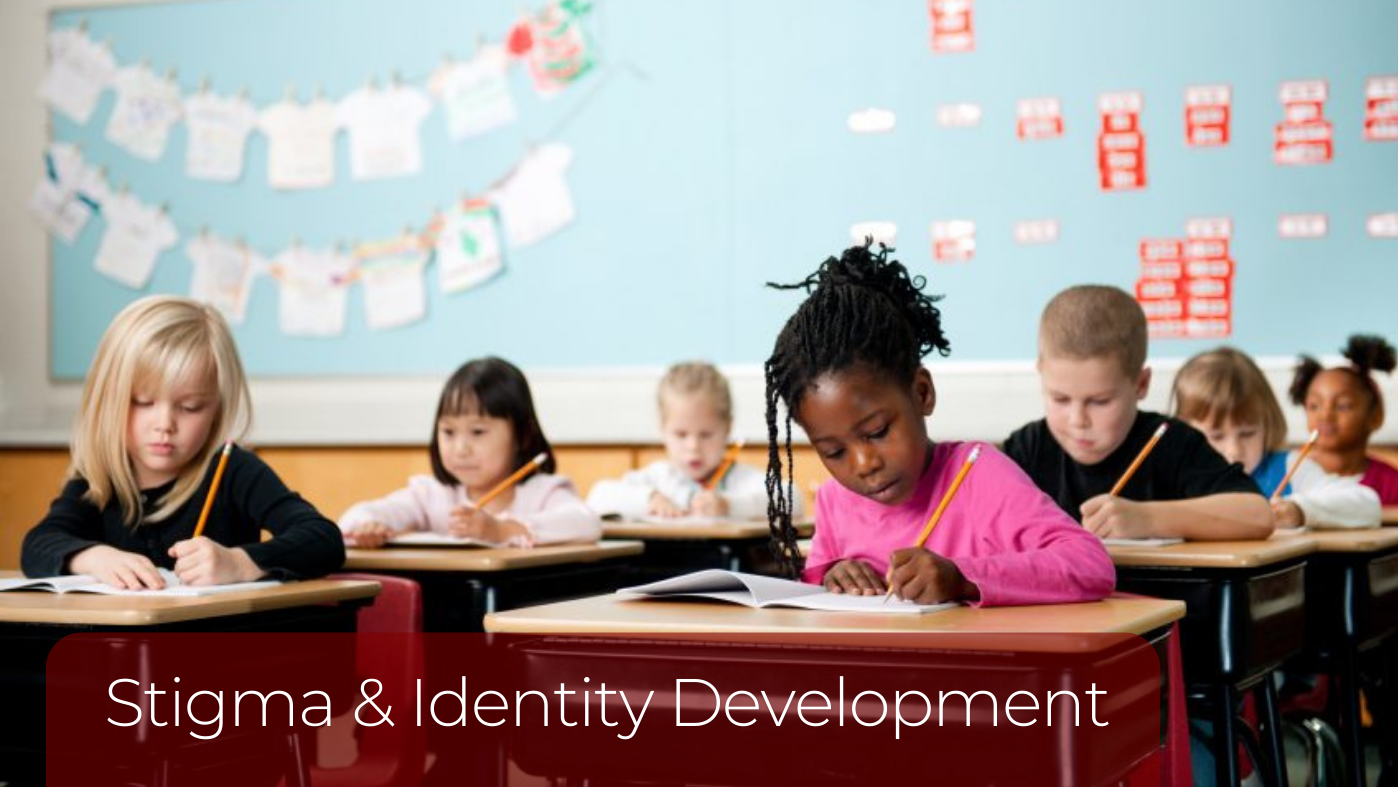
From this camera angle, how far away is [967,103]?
4926 mm

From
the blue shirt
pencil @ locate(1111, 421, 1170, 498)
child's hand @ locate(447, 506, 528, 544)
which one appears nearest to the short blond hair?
pencil @ locate(1111, 421, 1170, 498)

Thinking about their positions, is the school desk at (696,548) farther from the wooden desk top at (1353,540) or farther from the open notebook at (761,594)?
the open notebook at (761,594)

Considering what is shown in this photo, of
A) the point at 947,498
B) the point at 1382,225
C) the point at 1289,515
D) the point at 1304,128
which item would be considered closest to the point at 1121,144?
the point at 1304,128

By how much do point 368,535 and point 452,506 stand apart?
24.1 inches

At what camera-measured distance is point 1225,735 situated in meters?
2.35

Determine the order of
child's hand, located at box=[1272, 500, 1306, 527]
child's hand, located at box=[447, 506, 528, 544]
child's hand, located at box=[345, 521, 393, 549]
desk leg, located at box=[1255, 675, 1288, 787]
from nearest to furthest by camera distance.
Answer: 1. desk leg, located at box=[1255, 675, 1288, 787]
2. child's hand, located at box=[345, 521, 393, 549]
3. child's hand, located at box=[447, 506, 528, 544]
4. child's hand, located at box=[1272, 500, 1306, 527]

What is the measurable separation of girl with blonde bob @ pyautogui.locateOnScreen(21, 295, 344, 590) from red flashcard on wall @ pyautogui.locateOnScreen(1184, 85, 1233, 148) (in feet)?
10.1

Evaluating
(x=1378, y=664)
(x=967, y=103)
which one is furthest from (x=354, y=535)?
(x=967, y=103)

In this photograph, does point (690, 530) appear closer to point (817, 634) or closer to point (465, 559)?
point (465, 559)

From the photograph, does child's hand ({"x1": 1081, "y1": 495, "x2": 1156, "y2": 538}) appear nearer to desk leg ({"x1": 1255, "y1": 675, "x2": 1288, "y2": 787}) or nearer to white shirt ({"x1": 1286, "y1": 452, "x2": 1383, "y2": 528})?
desk leg ({"x1": 1255, "y1": 675, "x2": 1288, "y2": 787})

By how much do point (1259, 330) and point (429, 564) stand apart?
2847 mm

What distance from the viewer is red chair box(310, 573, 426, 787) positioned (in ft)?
8.35

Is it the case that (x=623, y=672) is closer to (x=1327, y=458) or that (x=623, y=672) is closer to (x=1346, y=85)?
(x=1327, y=458)

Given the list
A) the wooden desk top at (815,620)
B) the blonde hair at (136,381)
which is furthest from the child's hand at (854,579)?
the blonde hair at (136,381)
